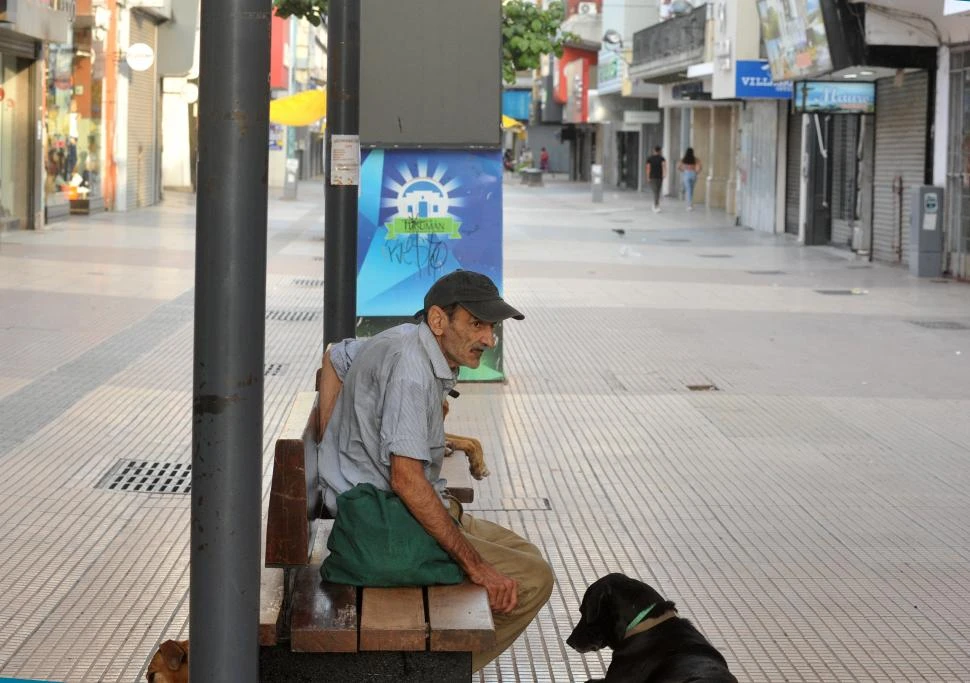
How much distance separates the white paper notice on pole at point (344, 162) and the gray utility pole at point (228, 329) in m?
4.65

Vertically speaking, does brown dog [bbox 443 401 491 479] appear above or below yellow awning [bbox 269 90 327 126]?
below

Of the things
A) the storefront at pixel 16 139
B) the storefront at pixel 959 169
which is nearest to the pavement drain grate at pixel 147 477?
the storefront at pixel 959 169

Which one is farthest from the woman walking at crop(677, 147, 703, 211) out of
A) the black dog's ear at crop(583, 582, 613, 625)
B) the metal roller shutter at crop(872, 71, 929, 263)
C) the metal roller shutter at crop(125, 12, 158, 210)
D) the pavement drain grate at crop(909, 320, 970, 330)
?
the black dog's ear at crop(583, 582, 613, 625)

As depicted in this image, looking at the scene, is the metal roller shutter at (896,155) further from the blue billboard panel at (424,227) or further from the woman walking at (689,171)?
the woman walking at (689,171)

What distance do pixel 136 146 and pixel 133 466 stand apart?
2640cm

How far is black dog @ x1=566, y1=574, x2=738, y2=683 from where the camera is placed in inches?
154

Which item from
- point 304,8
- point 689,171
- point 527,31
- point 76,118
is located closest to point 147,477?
point 304,8

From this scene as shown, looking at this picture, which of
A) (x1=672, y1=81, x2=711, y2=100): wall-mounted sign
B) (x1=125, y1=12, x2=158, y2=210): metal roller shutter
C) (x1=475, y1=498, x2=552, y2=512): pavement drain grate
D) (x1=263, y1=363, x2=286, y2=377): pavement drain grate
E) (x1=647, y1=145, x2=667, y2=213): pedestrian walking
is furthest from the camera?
(x1=647, y1=145, x2=667, y2=213): pedestrian walking

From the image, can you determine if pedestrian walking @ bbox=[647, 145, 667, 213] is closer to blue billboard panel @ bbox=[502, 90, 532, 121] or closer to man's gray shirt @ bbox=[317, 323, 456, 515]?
man's gray shirt @ bbox=[317, 323, 456, 515]

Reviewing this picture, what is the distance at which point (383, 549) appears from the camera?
4051 millimetres

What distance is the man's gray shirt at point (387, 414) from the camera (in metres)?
4.05

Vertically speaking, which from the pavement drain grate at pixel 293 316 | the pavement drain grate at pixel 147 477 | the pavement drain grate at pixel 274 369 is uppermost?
the pavement drain grate at pixel 293 316

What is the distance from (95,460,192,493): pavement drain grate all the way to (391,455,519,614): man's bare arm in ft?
11.6

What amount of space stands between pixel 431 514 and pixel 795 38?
66.1 ft
